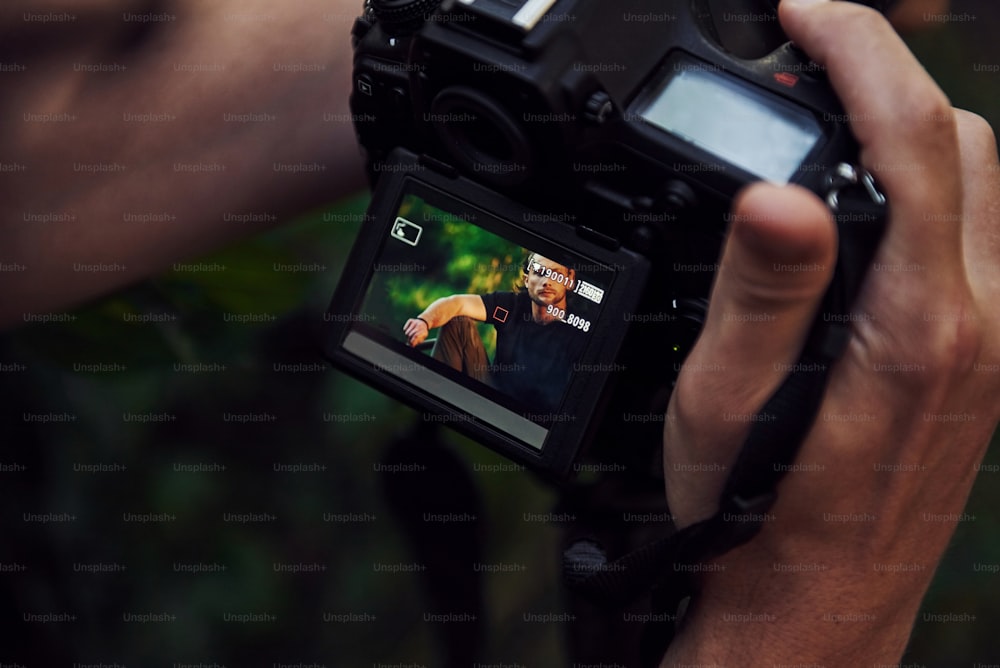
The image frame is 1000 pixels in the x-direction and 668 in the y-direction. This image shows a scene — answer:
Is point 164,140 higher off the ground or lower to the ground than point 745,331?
lower

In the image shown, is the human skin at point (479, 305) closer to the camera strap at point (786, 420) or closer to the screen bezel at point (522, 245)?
the screen bezel at point (522, 245)

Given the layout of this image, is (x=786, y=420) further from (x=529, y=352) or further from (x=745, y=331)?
(x=529, y=352)

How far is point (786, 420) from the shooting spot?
686 mm

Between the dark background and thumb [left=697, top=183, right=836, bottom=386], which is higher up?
thumb [left=697, top=183, right=836, bottom=386]

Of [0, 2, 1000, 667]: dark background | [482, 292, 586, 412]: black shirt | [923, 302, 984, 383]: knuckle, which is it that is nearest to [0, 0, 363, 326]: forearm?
[0, 2, 1000, 667]: dark background

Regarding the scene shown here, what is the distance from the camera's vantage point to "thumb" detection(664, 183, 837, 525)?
568 mm

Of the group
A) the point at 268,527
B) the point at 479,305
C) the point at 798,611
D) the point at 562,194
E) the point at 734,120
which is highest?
the point at 734,120

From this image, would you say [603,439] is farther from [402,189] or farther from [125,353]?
[125,353]

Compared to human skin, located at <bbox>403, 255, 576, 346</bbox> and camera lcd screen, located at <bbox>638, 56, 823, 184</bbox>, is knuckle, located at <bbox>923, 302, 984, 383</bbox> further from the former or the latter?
human skin, located at <bbox>403, 255, 576, 346</bbox>

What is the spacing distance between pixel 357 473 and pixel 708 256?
72 cm

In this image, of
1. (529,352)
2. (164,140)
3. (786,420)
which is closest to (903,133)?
(786,420)

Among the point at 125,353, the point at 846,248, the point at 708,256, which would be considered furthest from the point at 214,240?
the point at 846,248

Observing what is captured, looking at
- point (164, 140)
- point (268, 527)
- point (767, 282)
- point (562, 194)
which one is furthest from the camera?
point (268, 527)

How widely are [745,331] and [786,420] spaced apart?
9cm
